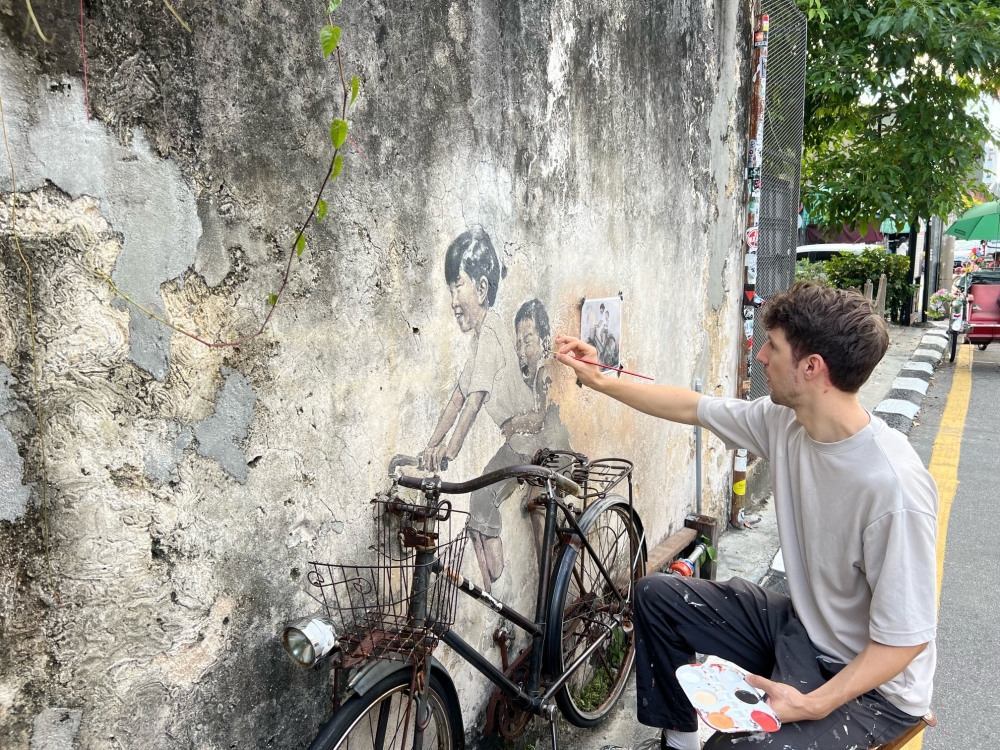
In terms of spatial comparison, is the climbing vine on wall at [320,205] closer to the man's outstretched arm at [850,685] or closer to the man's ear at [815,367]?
the man's ear at [815,367]

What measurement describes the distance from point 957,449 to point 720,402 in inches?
217

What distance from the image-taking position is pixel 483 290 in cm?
261

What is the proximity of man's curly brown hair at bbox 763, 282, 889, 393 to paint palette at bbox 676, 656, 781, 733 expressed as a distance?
0.88 meters

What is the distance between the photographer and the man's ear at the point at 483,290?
2.59m

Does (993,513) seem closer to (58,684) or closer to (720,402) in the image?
(720,402)

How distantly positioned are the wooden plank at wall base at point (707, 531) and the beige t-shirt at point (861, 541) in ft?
6.43

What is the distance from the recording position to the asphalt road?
10.9 feet

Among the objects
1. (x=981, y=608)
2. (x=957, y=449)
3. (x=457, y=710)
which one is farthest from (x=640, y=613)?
(x=957, y=449)

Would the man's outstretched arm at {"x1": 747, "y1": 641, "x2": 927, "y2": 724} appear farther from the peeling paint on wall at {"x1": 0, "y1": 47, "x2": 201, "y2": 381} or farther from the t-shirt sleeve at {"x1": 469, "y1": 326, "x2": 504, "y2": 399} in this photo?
the peeling paint on wall at {"x1": 0, "y1": 47, "x2": 201, "y2": 381}

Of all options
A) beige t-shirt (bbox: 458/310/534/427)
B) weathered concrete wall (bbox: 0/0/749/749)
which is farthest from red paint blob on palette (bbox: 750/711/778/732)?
beige t-shirt (bbox: 458/310/534/427)

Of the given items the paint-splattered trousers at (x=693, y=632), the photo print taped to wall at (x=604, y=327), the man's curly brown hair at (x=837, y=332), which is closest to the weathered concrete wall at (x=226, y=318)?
the photo print taped to wall at (x=604, y=327)

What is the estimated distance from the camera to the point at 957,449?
7.16 m

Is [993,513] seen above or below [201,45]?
below

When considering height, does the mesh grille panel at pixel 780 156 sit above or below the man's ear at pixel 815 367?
above
